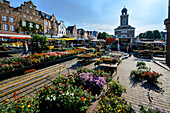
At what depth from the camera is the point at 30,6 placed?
31688mm

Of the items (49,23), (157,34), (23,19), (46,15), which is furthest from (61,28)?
(157,34)

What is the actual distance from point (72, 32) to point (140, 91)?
178 ft

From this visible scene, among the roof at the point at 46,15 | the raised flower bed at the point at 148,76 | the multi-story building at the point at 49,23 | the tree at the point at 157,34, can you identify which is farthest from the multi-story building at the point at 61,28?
the tree at the point at 157,34

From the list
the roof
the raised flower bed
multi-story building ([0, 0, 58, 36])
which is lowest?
the raised flower bed

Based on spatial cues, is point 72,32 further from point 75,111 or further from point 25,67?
point 75,111

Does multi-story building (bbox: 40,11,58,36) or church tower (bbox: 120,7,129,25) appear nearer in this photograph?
multi-story building (bbox: 40,11,58,36)

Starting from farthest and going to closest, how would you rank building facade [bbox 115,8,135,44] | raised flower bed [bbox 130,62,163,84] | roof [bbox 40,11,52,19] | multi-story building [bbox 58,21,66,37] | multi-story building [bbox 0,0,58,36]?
1. multi-story building [bbox 58,21,66,37]
2. building facade [bbox 115,8,135,44]
3. roof [bbox 40,11,52,19]
4. multi-story building [bbox 0,0,58,36]
5. raised flower bed [bbox 130,62,163,84]

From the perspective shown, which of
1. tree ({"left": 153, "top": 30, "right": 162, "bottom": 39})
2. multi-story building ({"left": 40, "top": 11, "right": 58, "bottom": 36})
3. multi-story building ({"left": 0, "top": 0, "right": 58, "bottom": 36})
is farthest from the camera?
tree ({"left": 153, "top": 30, "right": 162, "bottom": 39})

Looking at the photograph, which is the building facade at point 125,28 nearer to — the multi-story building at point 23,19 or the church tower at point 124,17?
the church tower at point 124,17

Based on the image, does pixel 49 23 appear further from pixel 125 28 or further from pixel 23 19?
pixel 125 28

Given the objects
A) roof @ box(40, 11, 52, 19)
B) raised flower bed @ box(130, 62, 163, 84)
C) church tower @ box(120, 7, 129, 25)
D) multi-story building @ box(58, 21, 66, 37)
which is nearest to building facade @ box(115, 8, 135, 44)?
church tower @ box(120, 7, 129, 25)

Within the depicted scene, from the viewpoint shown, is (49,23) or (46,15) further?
(49,23)

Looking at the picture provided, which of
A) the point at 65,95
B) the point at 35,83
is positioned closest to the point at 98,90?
the point at 65,95

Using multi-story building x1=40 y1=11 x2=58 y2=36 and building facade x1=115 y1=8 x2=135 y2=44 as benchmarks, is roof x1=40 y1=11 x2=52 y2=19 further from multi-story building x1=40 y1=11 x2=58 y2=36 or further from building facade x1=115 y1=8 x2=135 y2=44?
building facade x1=115 y1=8 x2=135 y2=44
